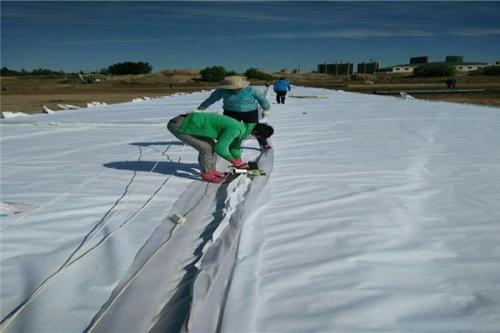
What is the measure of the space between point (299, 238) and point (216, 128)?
41.8 inches

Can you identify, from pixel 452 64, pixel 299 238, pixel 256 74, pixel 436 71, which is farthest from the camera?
pixel 452 64

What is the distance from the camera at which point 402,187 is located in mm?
2566

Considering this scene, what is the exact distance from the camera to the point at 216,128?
265 cm

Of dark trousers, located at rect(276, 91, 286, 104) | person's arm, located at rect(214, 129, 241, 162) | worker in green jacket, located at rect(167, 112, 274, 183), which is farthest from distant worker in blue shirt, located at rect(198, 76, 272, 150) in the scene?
dark trousers, located at rect(276, 91, 286, 104)

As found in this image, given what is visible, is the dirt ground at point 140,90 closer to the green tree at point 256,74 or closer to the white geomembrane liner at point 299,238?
the green tree at point 256,74

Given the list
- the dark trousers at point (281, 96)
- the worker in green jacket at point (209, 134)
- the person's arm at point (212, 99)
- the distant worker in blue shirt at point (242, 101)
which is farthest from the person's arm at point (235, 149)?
the dark trousers at point (281, 96)

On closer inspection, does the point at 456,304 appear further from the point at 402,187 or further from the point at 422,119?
the point at 422,119

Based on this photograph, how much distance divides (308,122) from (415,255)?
4565 millimetres

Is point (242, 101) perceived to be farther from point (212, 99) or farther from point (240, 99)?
point (212, 99)

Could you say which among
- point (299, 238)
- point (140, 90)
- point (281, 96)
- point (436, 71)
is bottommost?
point (299, 238)

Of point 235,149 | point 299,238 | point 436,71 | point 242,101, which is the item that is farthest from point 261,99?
point 436,71

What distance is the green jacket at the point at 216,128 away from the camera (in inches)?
102

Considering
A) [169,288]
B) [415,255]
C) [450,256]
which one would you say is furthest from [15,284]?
[450,256]

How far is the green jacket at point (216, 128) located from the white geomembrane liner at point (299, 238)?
33cm
